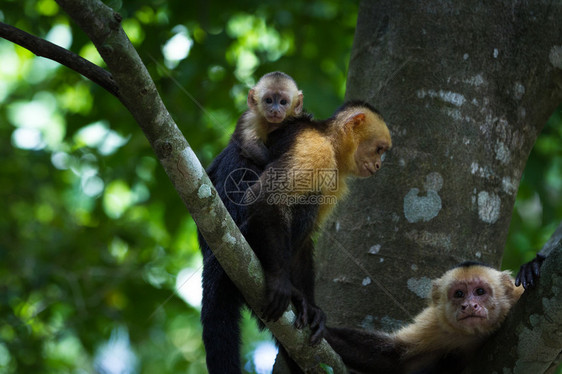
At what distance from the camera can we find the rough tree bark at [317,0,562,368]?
10.3 ft

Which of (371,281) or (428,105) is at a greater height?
(428,105)

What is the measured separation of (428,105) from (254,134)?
3.27 feet

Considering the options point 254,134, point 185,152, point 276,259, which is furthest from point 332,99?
point 185,152

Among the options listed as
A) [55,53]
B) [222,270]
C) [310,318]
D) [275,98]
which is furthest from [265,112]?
[55,53]

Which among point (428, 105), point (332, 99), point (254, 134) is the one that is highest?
point (332, 99)

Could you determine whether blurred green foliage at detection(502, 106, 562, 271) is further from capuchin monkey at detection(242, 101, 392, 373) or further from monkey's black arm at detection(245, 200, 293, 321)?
monkey's black arm at detection(245, 200, 293, 321)

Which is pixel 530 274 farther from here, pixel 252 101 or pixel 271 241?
pixel 252 101

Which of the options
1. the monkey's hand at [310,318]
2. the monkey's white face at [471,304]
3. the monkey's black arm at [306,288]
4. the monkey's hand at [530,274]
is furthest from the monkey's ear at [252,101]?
the monkey's hand at [530,274]

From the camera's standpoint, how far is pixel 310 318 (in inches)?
107

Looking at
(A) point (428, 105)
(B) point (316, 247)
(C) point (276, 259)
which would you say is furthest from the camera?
(B) point (316, 247)

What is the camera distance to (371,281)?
10.2 ft

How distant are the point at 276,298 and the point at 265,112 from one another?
1665 mm

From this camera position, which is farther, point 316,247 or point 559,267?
point 316,247

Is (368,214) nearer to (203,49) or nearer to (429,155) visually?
(429,155)
